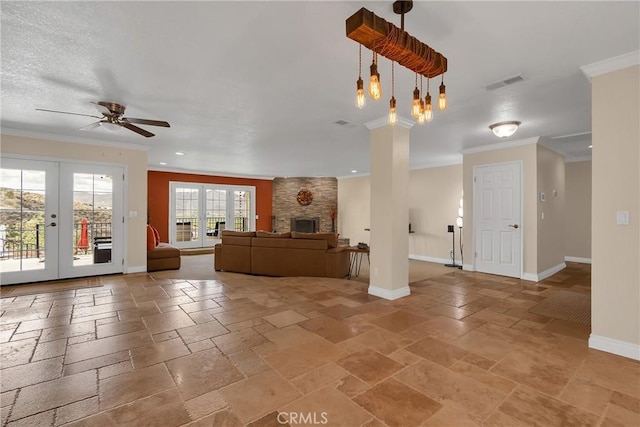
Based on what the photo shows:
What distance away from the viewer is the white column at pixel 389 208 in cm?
387

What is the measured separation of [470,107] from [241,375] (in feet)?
12.0

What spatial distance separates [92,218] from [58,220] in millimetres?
447

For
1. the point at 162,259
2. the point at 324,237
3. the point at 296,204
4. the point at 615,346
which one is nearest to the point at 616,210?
the point at 615,346

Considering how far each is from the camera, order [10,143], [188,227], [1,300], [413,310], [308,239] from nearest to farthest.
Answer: [413,310] → [1,300] → [10,143] → [308,239] → [188,227]

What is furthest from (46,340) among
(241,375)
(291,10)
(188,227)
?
(188,227)

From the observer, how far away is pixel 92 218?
516cm

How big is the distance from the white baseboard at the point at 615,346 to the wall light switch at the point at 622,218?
3.22ft

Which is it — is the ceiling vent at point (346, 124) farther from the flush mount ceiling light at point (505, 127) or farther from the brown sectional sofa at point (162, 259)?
the brown sectional sofa at point (162, 259)

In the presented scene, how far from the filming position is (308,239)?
5254mm

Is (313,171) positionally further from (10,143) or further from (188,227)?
(10,143)

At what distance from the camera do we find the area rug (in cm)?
330

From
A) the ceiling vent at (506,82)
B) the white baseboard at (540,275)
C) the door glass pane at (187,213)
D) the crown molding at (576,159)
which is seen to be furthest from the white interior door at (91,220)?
the crown molding at (576,159)

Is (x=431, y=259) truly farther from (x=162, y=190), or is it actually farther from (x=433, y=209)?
(x=162, y=190)

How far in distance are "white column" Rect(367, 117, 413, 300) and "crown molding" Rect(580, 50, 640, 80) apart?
5.97 feet
